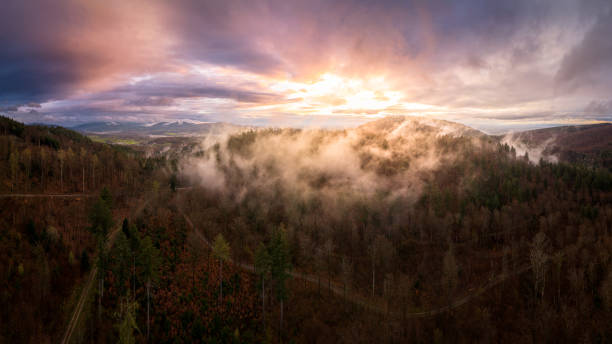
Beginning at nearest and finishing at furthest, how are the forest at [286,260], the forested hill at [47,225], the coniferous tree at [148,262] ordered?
the forested hill at [47,225] < the coniferous tree at [148,262] < the forest at [286,260]

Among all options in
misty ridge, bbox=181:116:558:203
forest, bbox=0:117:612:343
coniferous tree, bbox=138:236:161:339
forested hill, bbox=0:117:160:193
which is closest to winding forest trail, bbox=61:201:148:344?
forest, bbox=0:117:612:343

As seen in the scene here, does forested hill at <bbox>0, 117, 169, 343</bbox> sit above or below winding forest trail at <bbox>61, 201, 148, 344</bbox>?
above

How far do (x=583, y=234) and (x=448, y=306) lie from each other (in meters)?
57.4

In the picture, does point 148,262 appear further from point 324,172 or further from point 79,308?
point 324,172

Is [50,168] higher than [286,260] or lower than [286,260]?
higher

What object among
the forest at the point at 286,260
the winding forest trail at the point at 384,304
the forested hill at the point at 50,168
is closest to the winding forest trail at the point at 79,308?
the forest at the point at 286,260

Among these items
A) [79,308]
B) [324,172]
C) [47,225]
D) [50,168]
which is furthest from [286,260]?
[324,172]

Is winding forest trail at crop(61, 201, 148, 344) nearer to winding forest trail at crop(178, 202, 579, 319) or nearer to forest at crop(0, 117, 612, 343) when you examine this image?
forest at crop(0, 117, 612, 343)

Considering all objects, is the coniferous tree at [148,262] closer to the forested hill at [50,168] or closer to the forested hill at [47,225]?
the forested hill at [47,225]

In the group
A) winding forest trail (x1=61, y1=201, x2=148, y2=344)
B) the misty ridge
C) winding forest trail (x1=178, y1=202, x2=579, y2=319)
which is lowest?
winding forest trail (x1=178, y1=202, x2=579, y2=319)

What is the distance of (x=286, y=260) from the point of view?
2315 inches

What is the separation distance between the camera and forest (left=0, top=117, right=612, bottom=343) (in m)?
52.8

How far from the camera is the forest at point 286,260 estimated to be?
173 feet

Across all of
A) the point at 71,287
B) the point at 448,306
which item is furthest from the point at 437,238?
the point at 71,287
